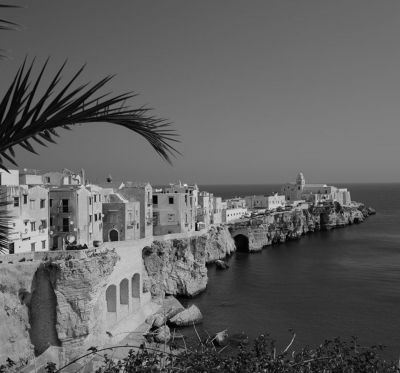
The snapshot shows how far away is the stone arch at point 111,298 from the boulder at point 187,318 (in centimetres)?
367

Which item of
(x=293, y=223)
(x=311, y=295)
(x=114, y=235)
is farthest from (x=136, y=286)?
(x=293, y=223)

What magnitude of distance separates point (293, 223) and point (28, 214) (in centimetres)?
4644

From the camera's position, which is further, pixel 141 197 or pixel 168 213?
pixel 168 213

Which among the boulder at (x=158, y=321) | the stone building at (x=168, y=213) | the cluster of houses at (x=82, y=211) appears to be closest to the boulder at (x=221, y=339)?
the boulder at (x=158, y=321)

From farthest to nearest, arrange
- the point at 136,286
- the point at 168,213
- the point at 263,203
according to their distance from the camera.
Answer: the point at 263,203, the point at 168,213, the point at 136,286

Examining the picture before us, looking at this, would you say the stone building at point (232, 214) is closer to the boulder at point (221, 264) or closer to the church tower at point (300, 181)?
the boulder at point (221, 264)

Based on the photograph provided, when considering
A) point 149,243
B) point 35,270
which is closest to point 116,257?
point 35,270

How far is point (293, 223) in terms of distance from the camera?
2505 inches

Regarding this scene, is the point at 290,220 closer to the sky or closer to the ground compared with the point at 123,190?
closer to the ground

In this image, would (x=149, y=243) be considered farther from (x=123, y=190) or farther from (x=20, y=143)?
(x=20, y=143)

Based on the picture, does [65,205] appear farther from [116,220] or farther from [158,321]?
[158,321]

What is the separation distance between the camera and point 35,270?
18.6 metres

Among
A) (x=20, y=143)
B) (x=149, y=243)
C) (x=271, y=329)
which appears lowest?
(x=271, y=329)

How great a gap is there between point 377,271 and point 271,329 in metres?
18.9
